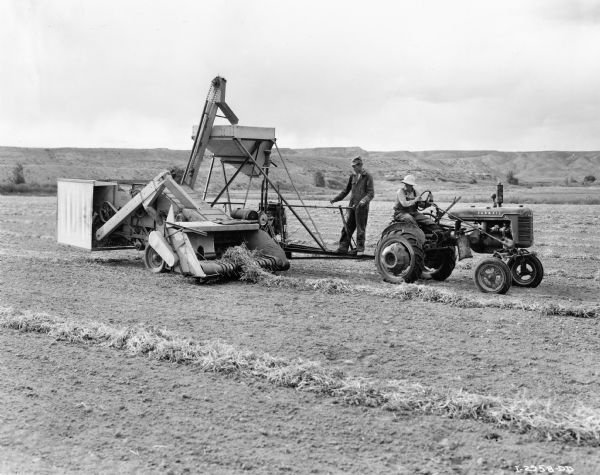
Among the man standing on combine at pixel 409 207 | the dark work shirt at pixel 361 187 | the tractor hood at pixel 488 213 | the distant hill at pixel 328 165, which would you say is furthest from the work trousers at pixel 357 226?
the distant hill at pixel 328 165

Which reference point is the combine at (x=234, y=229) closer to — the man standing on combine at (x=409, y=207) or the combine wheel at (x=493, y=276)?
the combine wheel at (x=493, y=276)

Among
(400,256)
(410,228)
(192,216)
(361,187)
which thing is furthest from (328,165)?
(400,256)

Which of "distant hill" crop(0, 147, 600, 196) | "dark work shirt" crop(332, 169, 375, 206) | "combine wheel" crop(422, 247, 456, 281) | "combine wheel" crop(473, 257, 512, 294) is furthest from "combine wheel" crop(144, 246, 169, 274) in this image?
"distant hill" crop(0, 147, 600, 196)

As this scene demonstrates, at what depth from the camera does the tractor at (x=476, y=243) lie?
36.9 ft

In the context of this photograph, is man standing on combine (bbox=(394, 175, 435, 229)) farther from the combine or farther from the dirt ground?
the dirt ground

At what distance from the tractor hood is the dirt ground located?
117cm

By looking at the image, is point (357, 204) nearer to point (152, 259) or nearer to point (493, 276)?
point (493, 276)

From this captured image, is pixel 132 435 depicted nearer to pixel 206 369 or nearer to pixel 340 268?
pixel 206 369

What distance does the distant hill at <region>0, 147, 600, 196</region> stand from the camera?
7794cm

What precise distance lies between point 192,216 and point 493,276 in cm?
509

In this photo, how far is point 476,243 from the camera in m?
11.7

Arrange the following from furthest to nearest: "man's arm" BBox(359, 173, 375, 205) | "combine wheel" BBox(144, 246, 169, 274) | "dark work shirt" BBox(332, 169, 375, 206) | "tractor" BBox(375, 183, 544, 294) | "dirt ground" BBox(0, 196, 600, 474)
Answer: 1. "dark work shirt" BBox(332, 169, 375, 206)
2. "man's arm" BBox(359, 173, 375, 205)
3. "combine wheel" BBox(144, 246, 169, 274)
4. "tractor" BBox(375, 183, 544, 294)
5. "dirt ground" BBox(0, 196, 600, 474)

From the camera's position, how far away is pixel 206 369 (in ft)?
22.4

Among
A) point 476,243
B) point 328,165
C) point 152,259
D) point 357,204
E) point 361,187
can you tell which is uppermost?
point 328,165
